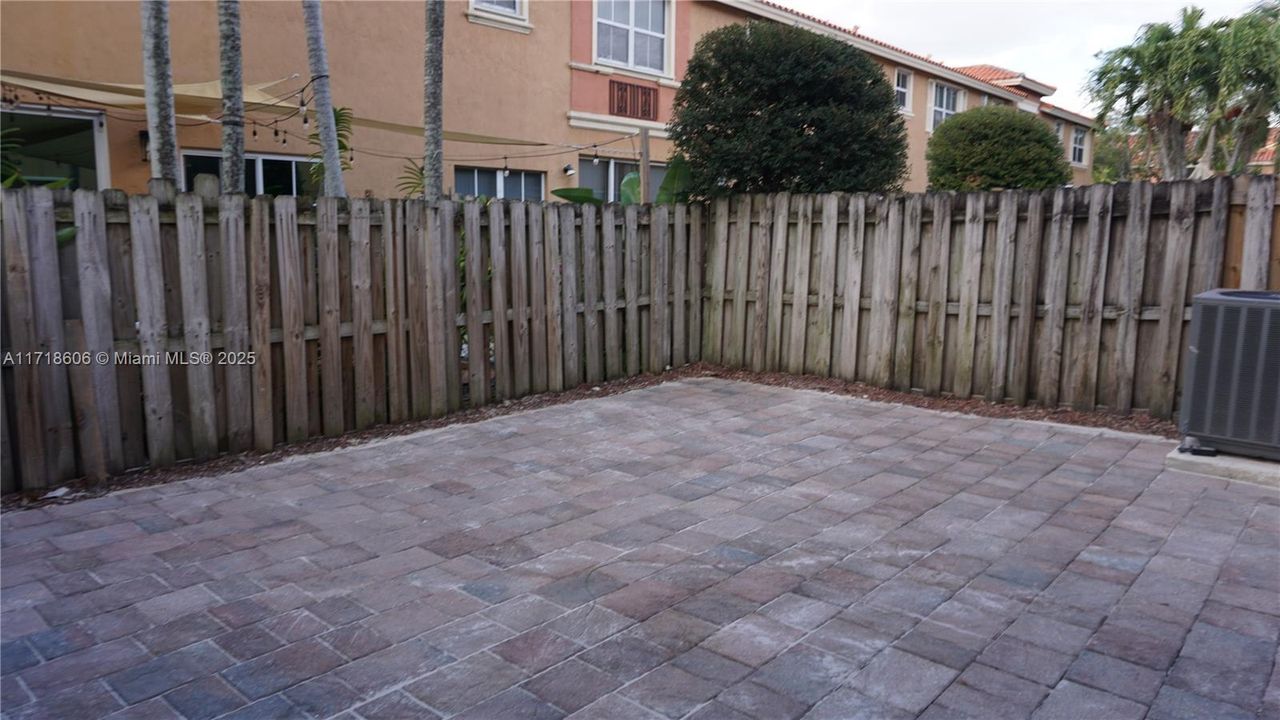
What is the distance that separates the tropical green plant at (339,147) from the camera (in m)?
10.2

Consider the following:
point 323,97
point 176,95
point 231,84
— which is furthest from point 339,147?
point 231,84

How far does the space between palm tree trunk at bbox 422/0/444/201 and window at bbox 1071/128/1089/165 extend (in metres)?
31.5

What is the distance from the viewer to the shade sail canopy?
26.5 ft

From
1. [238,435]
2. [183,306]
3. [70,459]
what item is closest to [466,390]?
[238,435]

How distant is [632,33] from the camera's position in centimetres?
1571

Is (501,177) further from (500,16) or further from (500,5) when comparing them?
(500,5)

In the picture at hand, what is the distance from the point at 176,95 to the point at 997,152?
42.6 ft

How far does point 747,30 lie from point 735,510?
6142 millimetres

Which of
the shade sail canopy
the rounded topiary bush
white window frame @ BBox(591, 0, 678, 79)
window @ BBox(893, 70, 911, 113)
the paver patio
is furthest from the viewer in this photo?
window @ BBox(893, 70, 911, 113)

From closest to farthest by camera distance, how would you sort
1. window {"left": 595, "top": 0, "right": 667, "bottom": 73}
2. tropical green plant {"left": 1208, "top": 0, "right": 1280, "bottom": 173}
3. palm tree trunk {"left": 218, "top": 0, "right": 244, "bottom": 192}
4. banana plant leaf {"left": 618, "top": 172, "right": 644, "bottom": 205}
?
palm tree trunk {"left": 218, "top": 0, "right": 244, "bottom": 192}, banana plant leaf {"left": 618, "top": 172, "right": 644, "bottom": 205}, window {"left": 595, "top": 0, "right": 667, "bottom": 73}, tropical green plant {"left": 1208, "top": 0, "right": 1280, "bottom": 173}

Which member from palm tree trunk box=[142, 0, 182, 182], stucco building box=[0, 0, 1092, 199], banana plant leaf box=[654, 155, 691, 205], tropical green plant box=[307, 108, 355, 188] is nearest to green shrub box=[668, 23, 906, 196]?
banana plant leaf box=[654, 155, 691, 205]

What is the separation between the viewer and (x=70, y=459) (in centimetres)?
511

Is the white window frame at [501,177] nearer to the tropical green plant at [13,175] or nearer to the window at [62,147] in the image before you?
the window at [62,147]

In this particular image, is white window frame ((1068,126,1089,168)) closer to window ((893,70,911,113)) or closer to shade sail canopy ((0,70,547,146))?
window ((893,70,911,113))
